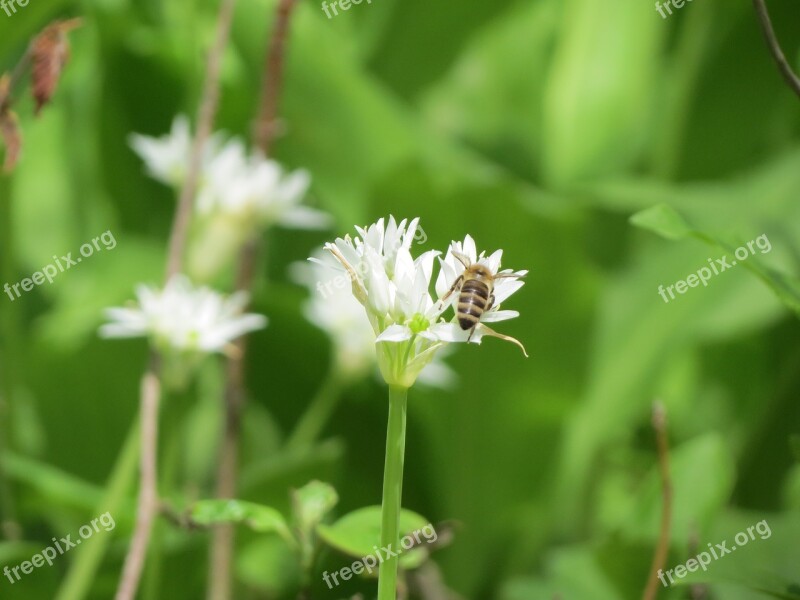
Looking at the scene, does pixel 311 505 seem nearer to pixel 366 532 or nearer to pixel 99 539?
pixel 366 532

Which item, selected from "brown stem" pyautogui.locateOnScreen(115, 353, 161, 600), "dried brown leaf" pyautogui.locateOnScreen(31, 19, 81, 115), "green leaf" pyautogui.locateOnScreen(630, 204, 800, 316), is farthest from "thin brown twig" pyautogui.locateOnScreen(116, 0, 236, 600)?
"green leaf" pyautogui.locateOnScreen(630, 204, 800, 316)

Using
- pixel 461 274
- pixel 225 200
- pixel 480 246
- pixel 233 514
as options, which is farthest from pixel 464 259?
pixel 480 246

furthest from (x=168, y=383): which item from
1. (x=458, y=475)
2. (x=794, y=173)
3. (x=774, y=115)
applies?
(x=774, y=115)

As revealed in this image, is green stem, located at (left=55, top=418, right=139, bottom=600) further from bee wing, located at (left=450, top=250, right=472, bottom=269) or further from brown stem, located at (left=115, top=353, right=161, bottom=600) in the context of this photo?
bee wing, located at (left=450, top=250, right=472, bottom=269)

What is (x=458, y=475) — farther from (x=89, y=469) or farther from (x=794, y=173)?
(x=794, y=173)

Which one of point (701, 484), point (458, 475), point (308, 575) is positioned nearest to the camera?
point (308, 575)

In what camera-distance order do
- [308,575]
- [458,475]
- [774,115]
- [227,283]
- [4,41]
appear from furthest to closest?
[774,115], [227,283], [458,475], [4,41], [308,575]

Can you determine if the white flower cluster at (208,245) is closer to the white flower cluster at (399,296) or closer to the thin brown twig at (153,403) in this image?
the thin brown twig at (153,403)
